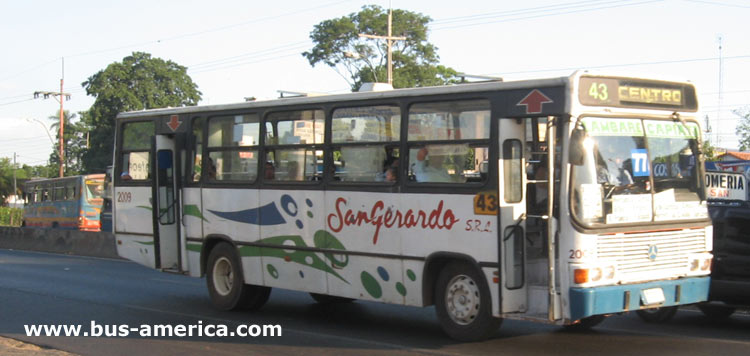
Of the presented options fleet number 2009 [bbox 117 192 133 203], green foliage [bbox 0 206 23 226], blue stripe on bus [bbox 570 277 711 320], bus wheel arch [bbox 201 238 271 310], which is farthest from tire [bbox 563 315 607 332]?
green foliage [bbox 0 206 23 226]

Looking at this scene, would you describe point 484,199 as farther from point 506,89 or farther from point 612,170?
point 612,170

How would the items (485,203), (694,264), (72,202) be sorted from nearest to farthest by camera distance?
(485,203) → (694,264) → (72,202)

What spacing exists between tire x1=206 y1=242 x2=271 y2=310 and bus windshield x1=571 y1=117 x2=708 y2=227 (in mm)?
5987

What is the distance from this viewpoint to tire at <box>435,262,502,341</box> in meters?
9.62

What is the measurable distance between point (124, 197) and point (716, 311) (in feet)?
31.0

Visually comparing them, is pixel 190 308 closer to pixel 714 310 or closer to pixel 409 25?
pixel 714 310

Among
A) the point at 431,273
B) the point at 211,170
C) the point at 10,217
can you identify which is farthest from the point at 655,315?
the point at 10,217

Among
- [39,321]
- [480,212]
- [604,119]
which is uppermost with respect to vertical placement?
[604,119]

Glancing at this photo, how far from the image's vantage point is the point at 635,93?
9.45 metres

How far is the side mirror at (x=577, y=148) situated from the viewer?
8.75 metres

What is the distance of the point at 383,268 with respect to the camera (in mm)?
10781

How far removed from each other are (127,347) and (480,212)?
4359 mm

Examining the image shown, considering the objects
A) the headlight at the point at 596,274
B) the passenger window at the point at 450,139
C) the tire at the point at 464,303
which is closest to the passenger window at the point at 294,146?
the passenger window at the point at 450,139

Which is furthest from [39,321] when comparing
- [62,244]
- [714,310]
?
[62,244]
